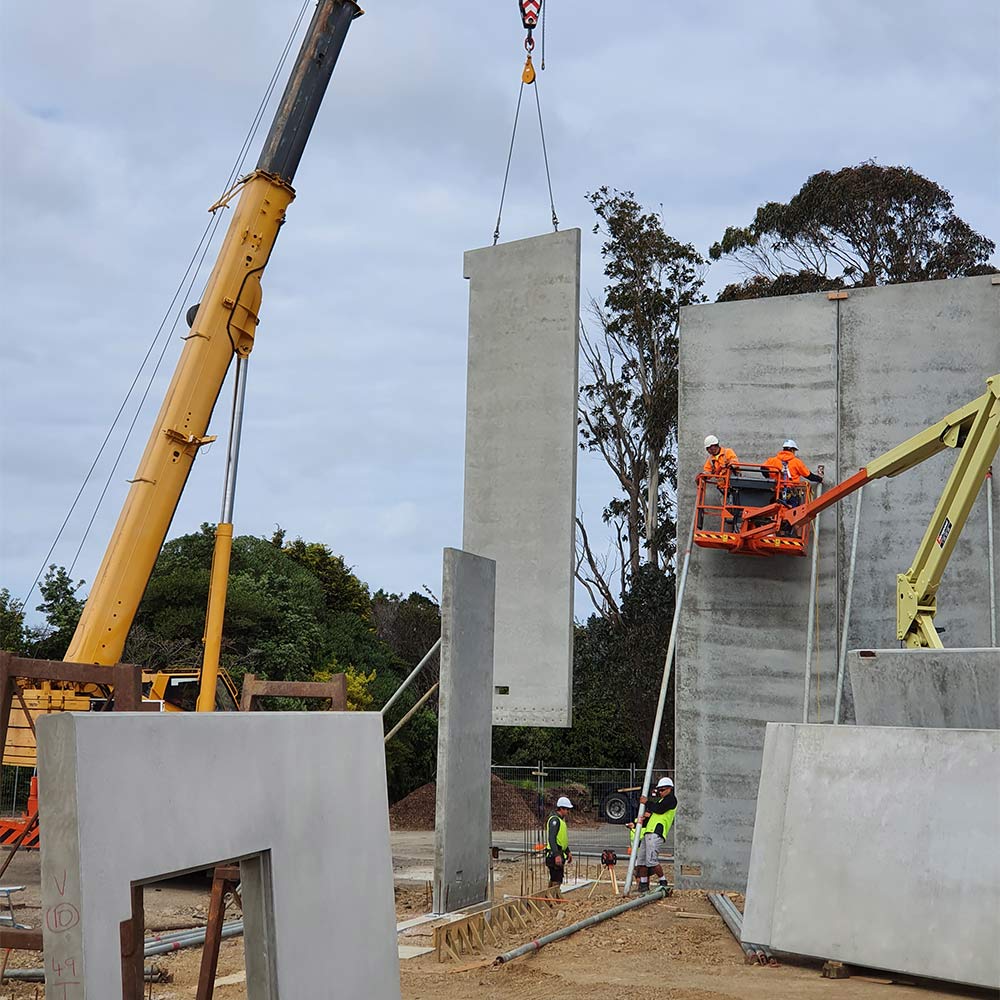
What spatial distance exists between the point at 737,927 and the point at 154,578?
736 inches

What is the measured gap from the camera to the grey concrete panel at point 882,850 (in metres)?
9.30

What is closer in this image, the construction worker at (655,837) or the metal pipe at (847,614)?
the construction worker at (655,837)

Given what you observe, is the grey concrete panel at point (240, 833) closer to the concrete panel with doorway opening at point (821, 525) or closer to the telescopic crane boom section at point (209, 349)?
the telescopic crane boom section at point (209, 349)

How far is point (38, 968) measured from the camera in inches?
394

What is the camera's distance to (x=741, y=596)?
16.5 meters

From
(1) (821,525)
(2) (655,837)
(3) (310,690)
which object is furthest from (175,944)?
(1) (821,525)

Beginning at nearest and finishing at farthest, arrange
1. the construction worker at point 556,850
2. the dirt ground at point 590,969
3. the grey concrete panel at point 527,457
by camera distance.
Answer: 1. the dirt ground at point 590,969
2. the construction worker at point 556,850
3. the grey concrete panel at point 527,457

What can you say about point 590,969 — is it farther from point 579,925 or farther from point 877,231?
point 877,231

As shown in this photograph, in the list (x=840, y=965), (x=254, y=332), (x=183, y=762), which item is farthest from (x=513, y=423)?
(x=183, y=762)

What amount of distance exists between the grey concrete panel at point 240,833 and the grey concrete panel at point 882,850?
411 cm

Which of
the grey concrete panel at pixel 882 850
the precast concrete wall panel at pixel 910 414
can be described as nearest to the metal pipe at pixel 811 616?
the precast concrete wall panel at pixel 910 414

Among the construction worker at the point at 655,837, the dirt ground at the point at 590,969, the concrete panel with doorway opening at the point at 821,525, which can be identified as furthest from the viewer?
the concrete panel with doorway opening at the point at 821,525

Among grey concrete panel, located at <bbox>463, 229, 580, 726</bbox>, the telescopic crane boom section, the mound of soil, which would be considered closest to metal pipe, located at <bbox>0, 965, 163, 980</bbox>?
the telescopic crane boom section

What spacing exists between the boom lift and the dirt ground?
14.8 ft
